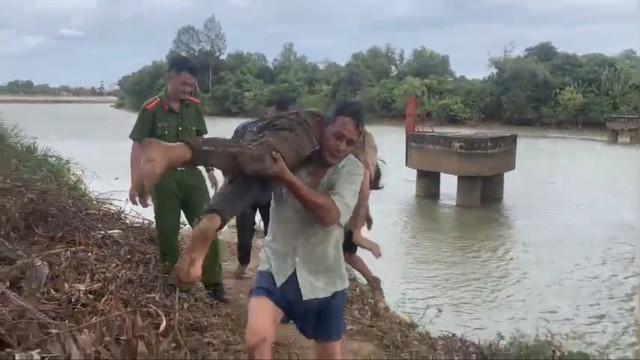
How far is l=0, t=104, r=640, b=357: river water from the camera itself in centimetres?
672

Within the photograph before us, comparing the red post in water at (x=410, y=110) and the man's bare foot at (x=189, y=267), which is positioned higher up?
the red post in water at (x=410, y=110)

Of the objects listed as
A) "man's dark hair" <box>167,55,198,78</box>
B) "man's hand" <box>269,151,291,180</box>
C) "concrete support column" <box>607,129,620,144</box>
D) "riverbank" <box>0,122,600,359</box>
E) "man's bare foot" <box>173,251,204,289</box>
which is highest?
"man's dark hair" <box>167,55,198,78</box>

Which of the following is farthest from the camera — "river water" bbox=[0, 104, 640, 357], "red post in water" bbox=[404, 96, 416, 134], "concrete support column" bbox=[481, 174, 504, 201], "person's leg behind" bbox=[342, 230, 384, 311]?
"concrete support column" bbox=[481, 174, 504, 201]

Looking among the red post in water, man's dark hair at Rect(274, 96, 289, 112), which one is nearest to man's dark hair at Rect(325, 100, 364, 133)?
man's dark hair at Rect(274, 96, 289, 112)

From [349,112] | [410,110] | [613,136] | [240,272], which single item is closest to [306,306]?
[349,112]

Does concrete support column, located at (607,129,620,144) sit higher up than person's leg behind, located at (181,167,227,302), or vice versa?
person's leg behind, located at (181,167,227,302)

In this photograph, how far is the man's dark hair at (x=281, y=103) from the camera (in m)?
3.75

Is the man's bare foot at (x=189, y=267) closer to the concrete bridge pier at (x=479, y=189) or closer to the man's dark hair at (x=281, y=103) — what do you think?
the man's dark hair at (x=281, y=103)

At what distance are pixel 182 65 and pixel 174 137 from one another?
0.49m

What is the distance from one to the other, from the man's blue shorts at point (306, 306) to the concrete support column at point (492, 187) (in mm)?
11545

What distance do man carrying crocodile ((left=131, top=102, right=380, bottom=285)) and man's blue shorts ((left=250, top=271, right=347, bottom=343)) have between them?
0.28m

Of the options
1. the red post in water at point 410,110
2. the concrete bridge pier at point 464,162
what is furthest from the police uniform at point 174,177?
the concrete bridge pier at point 464,162

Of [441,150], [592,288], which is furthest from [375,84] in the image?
[441,150]

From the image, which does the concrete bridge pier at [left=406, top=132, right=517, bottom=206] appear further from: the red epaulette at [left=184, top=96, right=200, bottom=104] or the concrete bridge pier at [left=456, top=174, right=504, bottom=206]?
the red epaulette at [left=184, top=96, right=200, bottom=104]
